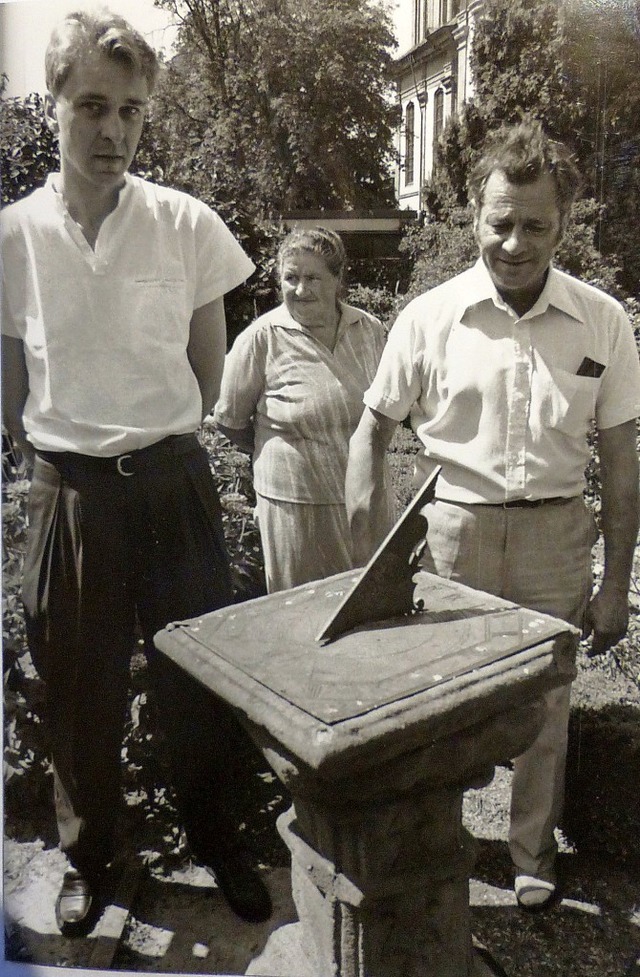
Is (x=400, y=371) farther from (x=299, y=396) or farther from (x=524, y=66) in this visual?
(x=524, y=66)

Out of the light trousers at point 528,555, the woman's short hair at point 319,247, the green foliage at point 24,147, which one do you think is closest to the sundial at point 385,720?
the light trousers at point 528,555

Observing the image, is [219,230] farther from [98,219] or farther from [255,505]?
[255,505]

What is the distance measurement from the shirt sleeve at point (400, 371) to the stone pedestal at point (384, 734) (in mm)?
471

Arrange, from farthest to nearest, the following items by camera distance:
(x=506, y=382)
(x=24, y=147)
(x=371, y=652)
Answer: (x=24, y=147) < (x=506, y=382) < (x=371, y=652)

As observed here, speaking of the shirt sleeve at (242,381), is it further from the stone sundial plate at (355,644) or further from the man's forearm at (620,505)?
the man's forearm at (620,505)

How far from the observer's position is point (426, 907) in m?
1.96

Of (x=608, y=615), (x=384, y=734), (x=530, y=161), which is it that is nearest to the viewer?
(x=384, y=734)

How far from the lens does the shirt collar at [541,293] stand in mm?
2100

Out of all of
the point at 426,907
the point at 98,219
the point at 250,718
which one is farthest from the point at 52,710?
the point at 98,219

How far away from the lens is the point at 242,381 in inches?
90.4

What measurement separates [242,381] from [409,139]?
0.77m

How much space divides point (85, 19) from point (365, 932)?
235 centimetres

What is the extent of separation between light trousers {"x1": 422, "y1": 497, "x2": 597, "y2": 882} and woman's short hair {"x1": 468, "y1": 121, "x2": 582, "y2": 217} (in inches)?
29.2

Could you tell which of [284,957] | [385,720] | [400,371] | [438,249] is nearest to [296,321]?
[400,371]
